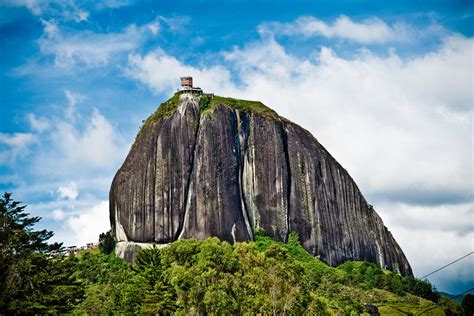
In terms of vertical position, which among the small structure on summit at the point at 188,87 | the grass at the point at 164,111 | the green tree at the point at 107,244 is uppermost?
the small structure on summit at the point at 188,87

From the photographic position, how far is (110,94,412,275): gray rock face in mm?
77375

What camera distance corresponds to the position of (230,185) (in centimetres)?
7894

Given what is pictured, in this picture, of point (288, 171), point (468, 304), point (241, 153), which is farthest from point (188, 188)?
point (468, 304)

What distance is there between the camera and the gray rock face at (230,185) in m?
77.4

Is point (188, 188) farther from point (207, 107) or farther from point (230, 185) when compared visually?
point (207, 107)

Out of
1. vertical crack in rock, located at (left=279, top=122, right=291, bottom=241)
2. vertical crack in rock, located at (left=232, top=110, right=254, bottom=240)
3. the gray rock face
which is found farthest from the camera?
vertical crack in rock, located at (left=279, top=122, right=291, bottom=241)

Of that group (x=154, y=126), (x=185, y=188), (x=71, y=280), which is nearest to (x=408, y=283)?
(x=185, y=188)

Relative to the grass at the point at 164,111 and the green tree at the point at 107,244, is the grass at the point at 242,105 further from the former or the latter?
the green tree at the point at 107,244

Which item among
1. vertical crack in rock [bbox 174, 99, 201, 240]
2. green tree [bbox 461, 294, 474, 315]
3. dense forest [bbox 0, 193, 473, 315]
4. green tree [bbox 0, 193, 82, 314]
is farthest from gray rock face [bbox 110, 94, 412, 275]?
green tree [bbox 0, 193, 82, 314]

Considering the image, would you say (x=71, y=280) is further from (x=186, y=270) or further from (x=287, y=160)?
(x=287, y=160)

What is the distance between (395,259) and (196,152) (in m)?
31.0

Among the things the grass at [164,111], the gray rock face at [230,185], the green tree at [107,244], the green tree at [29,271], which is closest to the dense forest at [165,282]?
the green tree at [29,271]

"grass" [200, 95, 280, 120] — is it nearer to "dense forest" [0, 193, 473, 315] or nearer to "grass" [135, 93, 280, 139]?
"grass" [135, 93, 280, 139]

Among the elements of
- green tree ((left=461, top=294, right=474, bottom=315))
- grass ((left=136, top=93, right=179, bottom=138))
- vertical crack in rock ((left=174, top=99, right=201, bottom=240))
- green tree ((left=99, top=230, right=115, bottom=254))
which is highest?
grass ((left=136, top=93, right=179, bottom=138))
